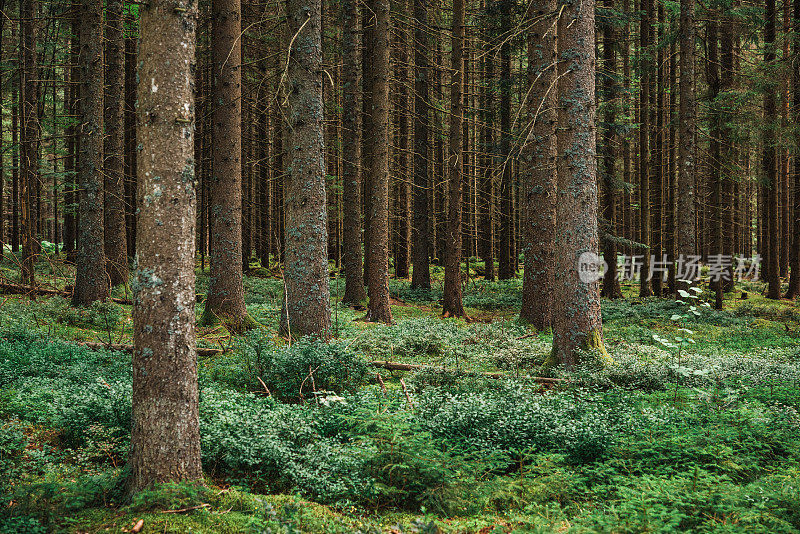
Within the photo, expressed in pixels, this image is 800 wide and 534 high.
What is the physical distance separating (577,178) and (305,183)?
4.61 meters

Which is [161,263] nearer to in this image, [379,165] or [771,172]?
[379,165]

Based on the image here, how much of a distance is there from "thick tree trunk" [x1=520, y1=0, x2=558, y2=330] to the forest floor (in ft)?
15.1

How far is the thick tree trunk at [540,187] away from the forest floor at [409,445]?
460cm

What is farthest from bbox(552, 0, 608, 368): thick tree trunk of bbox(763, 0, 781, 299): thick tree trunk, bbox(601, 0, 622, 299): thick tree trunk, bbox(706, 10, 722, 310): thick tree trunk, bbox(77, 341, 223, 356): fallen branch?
bbox(763, 0, 781, 299): thick tree trunk

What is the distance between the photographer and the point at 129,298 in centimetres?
1510

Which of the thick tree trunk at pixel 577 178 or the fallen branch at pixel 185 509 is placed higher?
the thick tree trunk at pixel 577 178

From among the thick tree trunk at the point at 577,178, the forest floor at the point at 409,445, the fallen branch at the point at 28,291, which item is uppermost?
the thick tree trunk at the point at 577,178

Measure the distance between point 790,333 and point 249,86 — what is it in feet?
64.4

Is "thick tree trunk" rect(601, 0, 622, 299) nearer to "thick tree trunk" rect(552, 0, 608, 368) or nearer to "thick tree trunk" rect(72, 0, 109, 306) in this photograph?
"thick tree trunk" rect(552, 0, 608, 368)

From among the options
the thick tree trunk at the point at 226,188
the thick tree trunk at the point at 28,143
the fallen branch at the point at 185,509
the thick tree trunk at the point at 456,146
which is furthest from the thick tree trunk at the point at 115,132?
the fallen branch at the point at 185,509

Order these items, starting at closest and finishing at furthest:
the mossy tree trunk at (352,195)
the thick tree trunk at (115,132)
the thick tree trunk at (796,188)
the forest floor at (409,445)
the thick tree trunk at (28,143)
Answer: the forest floor at (409,445) < the thick tree trunk at (28,143) < the thick tree trunk at (115,132) < the mossy tree trunk at (352,195) < the thick tree trunk at (796,188)

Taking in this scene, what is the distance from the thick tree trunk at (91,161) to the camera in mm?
13133

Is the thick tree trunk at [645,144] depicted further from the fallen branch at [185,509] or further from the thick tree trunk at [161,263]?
the fallen branch at [185,509]

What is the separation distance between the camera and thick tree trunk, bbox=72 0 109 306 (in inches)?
517
